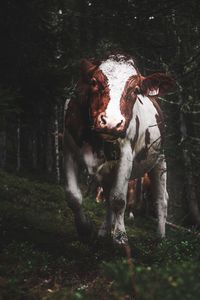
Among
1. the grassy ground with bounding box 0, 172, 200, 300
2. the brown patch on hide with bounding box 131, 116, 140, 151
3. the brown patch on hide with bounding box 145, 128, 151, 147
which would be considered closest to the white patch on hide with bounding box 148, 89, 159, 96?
the brown patch on hide with bounding box 131, 116, 140, 151

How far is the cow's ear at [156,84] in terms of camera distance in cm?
1080

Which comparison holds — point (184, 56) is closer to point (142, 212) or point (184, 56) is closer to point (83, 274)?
point (83, 274)

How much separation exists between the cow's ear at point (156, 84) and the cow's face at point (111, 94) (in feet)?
1.23

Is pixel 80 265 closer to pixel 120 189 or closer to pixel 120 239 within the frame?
pixel 120 239

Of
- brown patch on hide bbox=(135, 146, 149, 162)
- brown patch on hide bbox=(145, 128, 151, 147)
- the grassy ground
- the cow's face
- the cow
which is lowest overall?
the cow

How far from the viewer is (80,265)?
8281 millimetres

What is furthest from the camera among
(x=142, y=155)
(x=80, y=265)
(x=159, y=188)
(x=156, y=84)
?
(x=159, y=188)

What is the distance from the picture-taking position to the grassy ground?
12.9 ft

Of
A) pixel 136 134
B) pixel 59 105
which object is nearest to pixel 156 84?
pixel 136 134

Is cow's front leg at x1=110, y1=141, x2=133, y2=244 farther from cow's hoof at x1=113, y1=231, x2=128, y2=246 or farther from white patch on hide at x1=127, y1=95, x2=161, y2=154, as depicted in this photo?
white patch on hide at x1=127, y1=95, x2=161, y2=154

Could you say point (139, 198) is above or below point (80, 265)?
below

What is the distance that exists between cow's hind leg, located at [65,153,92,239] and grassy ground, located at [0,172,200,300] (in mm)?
453

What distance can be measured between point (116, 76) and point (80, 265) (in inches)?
150

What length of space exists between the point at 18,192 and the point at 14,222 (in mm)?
7480
